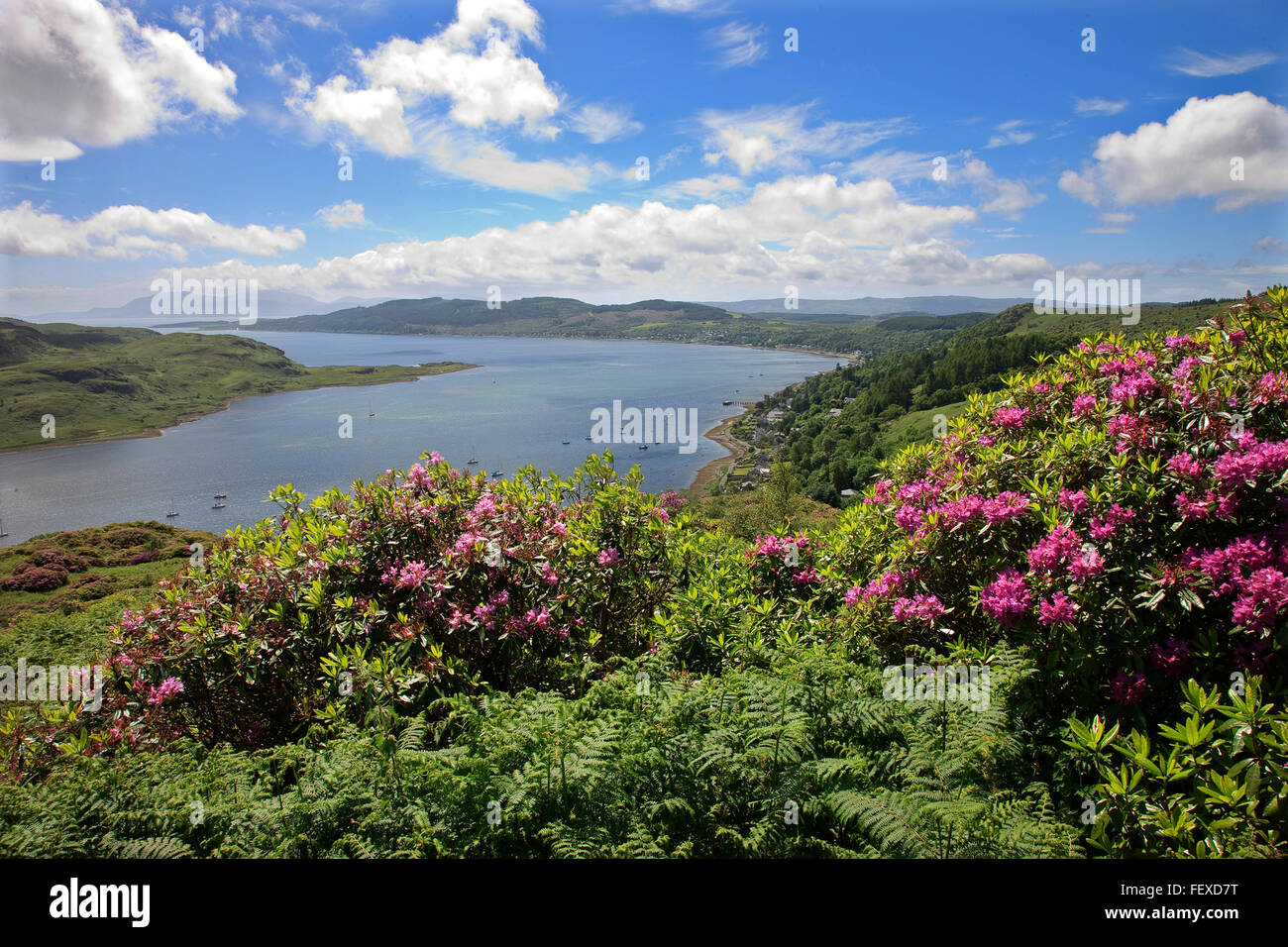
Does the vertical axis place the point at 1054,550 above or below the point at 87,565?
above

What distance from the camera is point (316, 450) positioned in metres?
95.3

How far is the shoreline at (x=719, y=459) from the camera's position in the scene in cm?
7024

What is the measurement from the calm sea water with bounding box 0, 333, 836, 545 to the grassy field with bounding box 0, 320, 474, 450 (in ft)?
37.2

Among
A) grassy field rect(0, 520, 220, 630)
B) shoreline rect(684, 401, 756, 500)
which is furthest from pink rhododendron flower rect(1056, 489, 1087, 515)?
shoreline rect(684, 401, 756, 500)

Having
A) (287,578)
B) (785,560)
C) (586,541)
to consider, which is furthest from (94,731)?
(785,560)

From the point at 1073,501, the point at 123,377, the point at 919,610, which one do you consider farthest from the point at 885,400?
the point at 123,377

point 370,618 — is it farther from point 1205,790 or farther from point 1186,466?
point 1186,466

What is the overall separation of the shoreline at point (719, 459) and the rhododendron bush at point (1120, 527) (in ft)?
175

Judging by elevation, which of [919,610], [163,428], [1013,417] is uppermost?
[163,428]

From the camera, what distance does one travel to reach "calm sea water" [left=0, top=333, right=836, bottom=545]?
72250 mm

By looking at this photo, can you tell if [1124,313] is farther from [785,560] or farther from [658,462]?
[785,560]

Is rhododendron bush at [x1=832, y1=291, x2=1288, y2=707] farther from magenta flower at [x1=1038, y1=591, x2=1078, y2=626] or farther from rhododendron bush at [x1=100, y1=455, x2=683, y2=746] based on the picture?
rhododendron bush at [x1=100, y1=455, x2=683, y2=746]

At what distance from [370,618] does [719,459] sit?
275 ft

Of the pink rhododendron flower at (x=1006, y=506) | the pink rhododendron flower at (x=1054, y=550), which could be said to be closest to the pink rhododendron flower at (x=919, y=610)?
the pink rhododendron flower at (x=1006, y=506)
